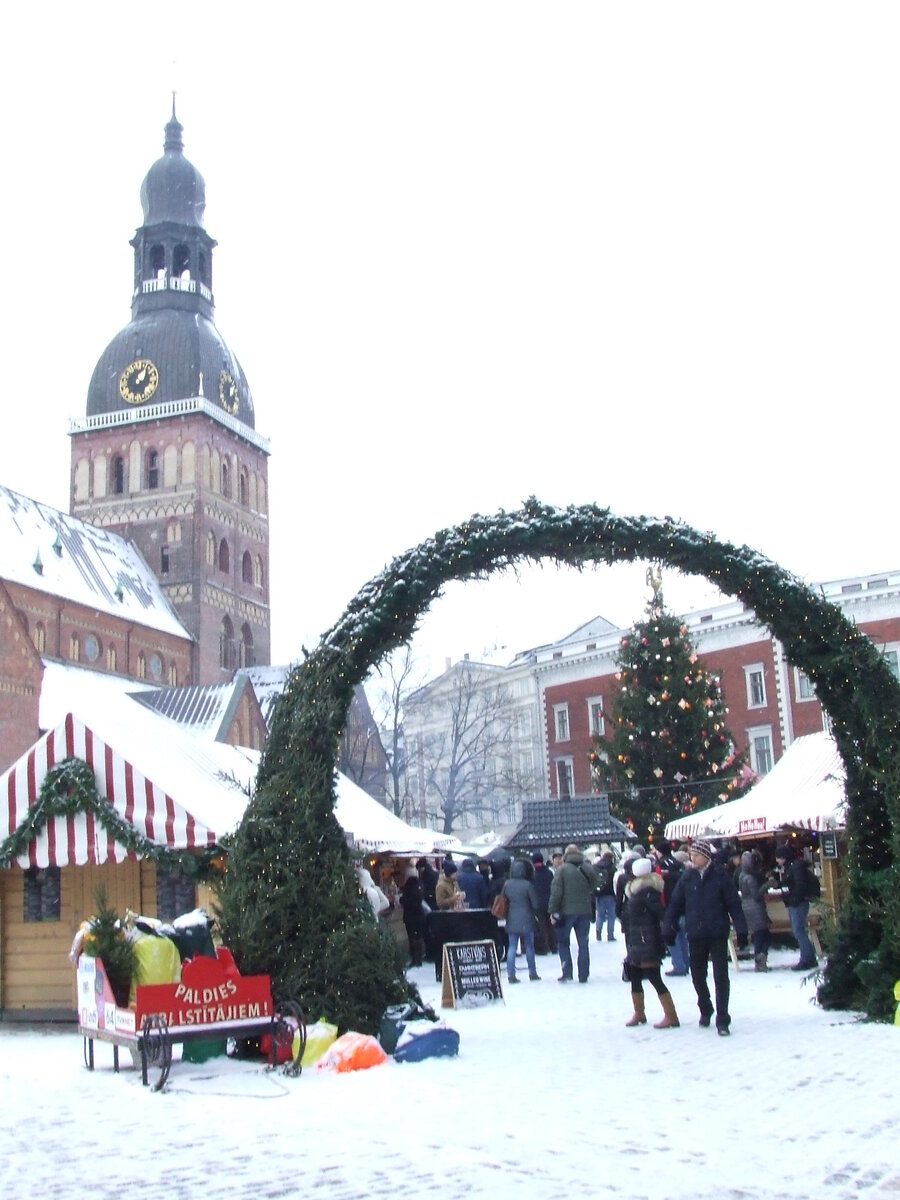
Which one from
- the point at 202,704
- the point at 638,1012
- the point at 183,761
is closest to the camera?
the point at 638,1012

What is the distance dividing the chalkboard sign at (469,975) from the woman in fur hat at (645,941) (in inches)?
110

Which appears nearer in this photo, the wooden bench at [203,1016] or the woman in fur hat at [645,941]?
the wooden bench at [203,1016]

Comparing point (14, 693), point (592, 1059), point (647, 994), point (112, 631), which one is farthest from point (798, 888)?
point (112, 631)

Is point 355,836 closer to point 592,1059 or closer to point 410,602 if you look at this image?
point 410,602

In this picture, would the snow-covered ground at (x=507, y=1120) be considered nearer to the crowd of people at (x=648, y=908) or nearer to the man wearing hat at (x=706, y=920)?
the man wearing hat at (x=706, y=920)

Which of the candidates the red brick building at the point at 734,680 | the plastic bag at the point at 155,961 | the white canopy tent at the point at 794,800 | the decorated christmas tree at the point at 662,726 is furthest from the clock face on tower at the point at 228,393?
the plastic bag at the point at 155,961

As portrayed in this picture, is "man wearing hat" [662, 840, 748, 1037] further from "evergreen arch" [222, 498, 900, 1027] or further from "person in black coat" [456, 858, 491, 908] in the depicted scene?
"person in black coat" [456, 858, 491, 908]

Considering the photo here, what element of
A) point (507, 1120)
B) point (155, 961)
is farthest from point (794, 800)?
point (507, 1120)

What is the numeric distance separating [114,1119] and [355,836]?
1248 cm

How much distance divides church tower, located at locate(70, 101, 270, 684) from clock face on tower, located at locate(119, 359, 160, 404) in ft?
0.18

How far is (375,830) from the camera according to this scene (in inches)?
899

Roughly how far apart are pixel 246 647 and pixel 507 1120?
67035 millimetres

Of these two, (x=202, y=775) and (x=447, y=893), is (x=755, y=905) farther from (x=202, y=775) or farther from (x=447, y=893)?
(x=202, y=775)

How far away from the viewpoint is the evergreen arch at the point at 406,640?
37.3 ft
